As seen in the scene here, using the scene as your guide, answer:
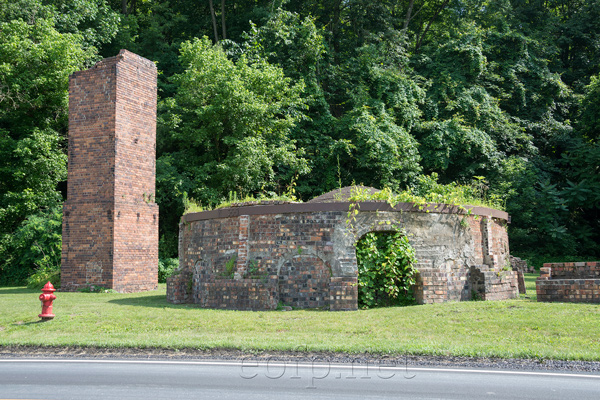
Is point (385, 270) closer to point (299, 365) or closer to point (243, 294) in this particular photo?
point (243, 294)

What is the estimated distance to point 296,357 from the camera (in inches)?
318

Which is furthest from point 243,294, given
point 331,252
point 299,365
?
point 299,365

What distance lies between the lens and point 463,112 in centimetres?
2973

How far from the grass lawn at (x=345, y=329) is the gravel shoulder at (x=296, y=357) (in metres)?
0.15

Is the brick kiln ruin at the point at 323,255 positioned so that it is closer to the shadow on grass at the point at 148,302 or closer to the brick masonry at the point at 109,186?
the shadow on grass at the point at 148,302

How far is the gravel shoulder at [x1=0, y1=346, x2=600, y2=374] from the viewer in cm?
739

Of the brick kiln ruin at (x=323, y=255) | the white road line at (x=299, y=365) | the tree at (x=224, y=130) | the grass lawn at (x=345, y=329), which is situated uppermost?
the tree at (x=224, y=130)

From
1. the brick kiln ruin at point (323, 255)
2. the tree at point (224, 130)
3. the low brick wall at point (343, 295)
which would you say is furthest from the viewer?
the tree at point (224, 130)

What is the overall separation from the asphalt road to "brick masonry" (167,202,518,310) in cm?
498

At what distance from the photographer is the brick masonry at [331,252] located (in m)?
12.7

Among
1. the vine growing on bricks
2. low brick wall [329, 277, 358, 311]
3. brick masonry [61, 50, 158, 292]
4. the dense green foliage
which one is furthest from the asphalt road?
the dense green foliage

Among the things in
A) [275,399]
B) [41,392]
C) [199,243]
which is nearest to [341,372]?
[275,399]

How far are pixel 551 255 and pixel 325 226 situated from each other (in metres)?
20.7

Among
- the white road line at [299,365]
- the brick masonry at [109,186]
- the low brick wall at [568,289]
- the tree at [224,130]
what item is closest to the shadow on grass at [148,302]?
the brick masonry at [109,186]
